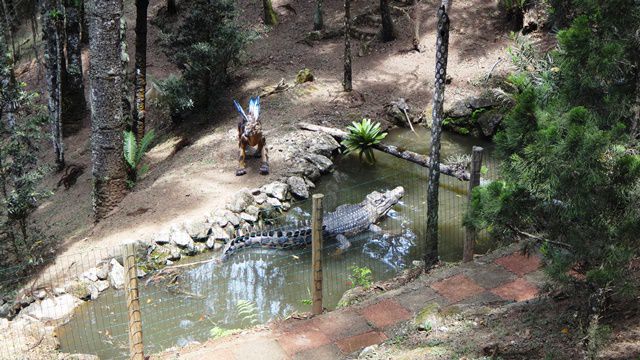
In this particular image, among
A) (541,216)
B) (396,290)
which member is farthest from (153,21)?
(541,216)

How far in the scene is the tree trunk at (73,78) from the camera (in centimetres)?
1619

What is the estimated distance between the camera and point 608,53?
14.7ft

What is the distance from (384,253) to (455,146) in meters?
4.70

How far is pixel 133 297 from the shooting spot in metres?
6.29

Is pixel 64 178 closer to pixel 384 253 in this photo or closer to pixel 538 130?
pixel 384 253

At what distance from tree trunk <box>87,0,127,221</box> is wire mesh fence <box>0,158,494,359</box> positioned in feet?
5.80

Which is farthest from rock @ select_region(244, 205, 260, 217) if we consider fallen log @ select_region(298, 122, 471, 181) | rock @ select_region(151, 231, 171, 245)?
fallen log @ select_region(298, 122, 471, 181)

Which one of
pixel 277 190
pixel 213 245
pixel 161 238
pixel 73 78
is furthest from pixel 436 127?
pixel 73 78

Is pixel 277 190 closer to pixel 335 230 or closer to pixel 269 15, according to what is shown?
pixel 335 230

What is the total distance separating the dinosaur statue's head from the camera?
33.7 feet

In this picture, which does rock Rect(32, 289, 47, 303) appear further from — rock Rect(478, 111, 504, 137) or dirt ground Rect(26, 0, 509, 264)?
rock Rect(478, 111, 504, 137)

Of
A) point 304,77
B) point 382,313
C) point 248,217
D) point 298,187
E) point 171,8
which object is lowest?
point 248,217

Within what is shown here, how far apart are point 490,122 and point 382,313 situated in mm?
7632

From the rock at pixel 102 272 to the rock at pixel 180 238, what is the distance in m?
1.03
